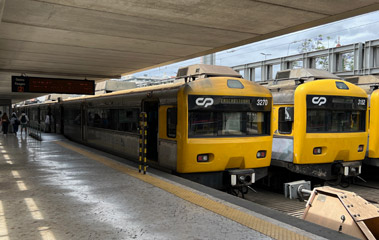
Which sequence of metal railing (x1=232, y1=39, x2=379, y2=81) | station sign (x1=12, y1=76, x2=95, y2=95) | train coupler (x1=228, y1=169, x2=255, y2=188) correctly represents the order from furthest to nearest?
1. metal railing (x1=232, y1=39, x2=379, y2=81)
2. station sign (x1=12, y1=76, x2=95, y2=95)
3. train coupler (x1=228, y1=169, x2=255, y2=188)

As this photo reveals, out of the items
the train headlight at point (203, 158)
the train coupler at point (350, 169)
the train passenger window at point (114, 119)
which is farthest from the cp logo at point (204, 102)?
the train coupler at point (350, 169)

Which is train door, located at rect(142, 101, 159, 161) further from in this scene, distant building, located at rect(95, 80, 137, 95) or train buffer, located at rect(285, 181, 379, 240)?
distant building, located at rect(95, 80, 137, 95)

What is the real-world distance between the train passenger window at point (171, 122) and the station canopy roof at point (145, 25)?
5.82 ft

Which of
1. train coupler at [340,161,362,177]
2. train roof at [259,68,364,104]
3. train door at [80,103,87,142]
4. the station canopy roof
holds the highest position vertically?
the station canopy roof

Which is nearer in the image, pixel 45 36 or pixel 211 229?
pixel 211 229

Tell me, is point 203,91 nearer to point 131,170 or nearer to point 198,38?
point 198,38

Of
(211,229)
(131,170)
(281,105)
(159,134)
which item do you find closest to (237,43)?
(281,105)

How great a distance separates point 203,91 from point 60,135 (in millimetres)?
14555

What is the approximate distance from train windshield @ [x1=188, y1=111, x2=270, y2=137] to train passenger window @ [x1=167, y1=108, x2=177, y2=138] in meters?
0.45

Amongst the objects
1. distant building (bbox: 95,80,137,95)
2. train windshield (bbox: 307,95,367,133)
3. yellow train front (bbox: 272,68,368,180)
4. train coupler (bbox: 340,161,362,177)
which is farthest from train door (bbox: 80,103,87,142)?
train coupler (bbox: 340,161,362,177)

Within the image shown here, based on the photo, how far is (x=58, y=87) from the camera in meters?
14.4

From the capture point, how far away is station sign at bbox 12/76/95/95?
44.2 ft

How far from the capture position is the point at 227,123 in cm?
816

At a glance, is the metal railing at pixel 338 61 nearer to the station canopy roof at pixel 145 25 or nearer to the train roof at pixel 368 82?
the train roof at pixel 368 82
